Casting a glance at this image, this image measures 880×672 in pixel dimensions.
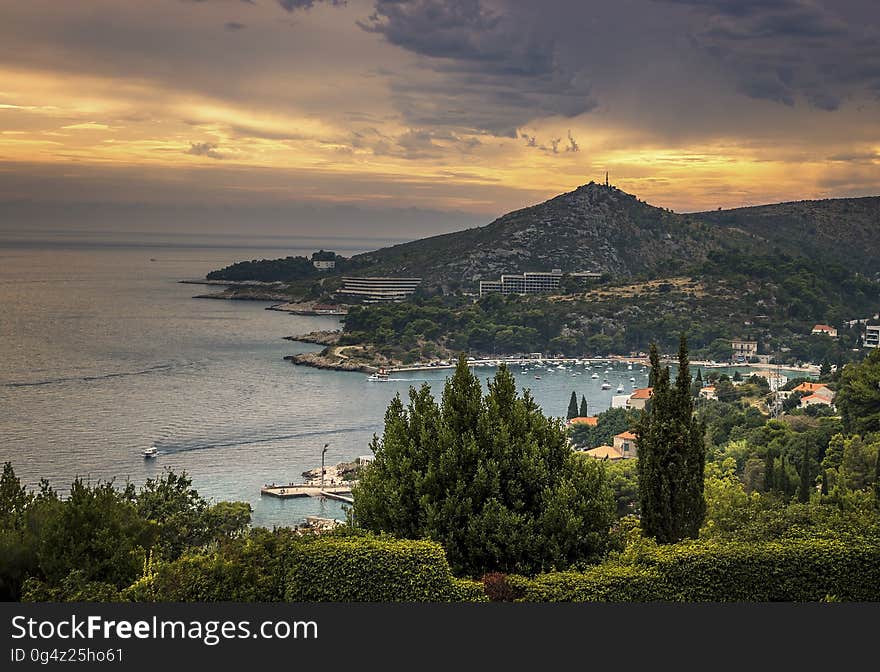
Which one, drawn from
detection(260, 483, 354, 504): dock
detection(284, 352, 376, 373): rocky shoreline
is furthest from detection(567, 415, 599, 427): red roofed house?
detection(284, 352, 376, 373): rocky shoreline

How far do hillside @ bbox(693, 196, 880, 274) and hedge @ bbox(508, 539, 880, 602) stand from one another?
243 ft

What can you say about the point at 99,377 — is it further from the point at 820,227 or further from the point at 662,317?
the point at 820,227

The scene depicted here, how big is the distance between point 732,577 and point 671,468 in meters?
1.54

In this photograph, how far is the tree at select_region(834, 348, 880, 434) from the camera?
48.1ft

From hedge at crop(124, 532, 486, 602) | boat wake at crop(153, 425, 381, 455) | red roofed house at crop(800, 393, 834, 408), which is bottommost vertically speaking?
boat wake at crop(153, 425, 381, 455)

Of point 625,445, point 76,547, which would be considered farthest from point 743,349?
point 76,547

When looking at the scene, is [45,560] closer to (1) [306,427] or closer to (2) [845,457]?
(2) [845,457]

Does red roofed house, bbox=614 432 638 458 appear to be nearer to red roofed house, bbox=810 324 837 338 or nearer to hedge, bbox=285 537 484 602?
hedge, bbox=285 537 484 602

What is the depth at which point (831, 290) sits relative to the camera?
54.2m

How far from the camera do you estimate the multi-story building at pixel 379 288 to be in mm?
67000

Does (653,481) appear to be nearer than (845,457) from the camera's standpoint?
Yes

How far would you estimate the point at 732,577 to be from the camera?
468 centimetres

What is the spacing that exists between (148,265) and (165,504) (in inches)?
4264

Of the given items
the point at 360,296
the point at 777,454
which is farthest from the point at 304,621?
the point at 360,296
